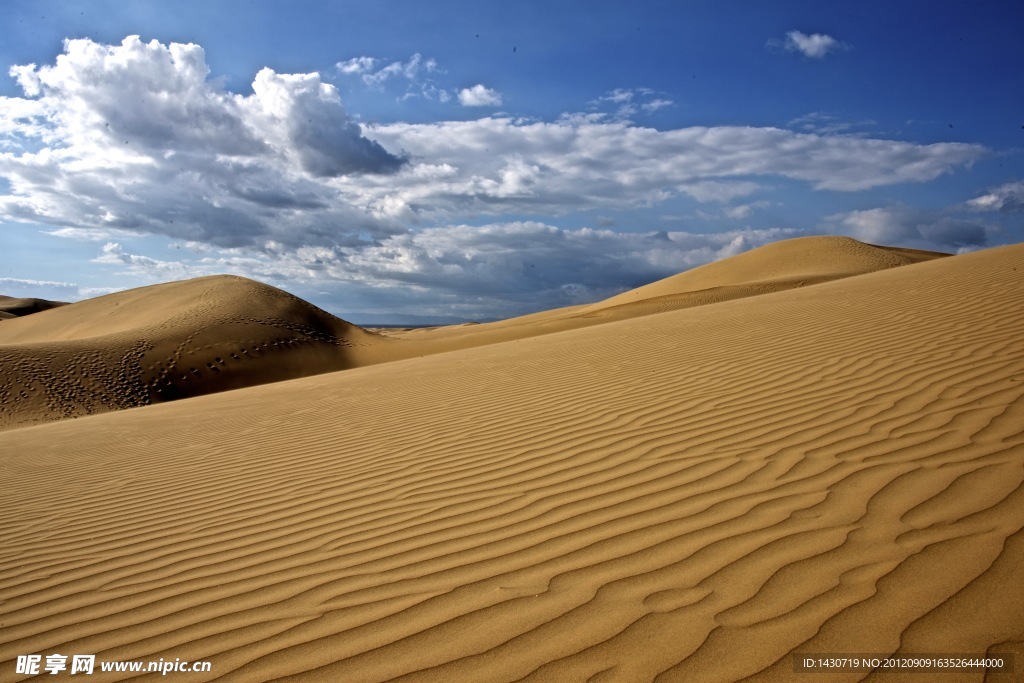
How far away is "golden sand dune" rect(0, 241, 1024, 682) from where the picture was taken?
2.28 metres

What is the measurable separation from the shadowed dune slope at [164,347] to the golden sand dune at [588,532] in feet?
55.4

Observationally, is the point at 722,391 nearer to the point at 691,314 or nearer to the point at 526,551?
the point at 526,551

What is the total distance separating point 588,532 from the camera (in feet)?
10.4

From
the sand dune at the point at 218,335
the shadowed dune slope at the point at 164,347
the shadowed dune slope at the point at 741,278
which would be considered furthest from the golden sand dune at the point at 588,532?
the shadowed dune slope at the point at 741,278

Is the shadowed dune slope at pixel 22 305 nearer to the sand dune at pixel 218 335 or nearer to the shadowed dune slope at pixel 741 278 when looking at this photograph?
the sand dune at pixel 218 335

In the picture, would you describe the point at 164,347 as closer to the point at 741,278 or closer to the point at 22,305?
the point at 741,278

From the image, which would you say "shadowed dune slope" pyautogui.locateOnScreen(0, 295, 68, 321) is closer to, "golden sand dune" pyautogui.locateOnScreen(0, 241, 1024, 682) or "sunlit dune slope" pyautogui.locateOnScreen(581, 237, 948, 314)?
"sunlit dune slope" pyautogui.locateOnScreen(581, 237, 948, 314)

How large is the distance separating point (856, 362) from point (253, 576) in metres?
5.09

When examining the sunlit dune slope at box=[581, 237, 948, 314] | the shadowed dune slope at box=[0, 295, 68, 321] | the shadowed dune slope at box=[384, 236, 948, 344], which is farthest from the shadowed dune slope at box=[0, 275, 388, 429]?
the shadowed dune slope at box=[0, 295, 68, 321]

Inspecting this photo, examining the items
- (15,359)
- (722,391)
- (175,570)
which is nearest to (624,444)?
(722,391)

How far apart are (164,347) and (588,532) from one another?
83.9 ft

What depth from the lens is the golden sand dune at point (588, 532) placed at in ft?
7.48

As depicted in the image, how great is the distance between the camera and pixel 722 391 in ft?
18.7

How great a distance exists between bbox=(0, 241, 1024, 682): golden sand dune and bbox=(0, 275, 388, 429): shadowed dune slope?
16874 mm
